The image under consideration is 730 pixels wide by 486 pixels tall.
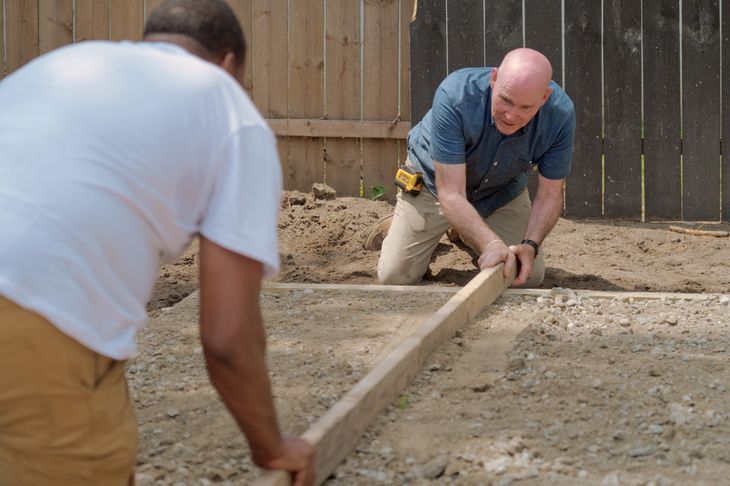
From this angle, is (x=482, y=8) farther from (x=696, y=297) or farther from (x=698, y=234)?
(x=696, y=297)

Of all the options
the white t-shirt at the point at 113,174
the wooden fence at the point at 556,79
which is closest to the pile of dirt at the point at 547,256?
the wooden fence at the point at 556,79

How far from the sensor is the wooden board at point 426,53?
24.7 ft

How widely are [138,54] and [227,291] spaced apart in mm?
503

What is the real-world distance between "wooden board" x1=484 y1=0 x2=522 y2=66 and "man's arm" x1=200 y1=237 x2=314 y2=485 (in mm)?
5758

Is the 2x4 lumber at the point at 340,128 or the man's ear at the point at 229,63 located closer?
the man's ear at the point at 229,63

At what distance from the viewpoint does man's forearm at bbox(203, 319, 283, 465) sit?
203cm

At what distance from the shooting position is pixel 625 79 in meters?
7.44

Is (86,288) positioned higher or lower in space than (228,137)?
lower

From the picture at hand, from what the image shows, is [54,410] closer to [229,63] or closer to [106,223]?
[106,223]

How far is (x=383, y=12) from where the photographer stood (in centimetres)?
762

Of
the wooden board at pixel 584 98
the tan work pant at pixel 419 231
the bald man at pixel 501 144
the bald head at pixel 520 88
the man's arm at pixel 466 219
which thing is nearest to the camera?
the bald head at pixel 520 88

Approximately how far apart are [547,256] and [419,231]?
3.37ft

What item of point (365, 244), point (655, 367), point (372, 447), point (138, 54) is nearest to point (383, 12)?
point (365, 244)

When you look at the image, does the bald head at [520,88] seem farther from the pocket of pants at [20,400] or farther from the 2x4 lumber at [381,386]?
the pocket of pants at [20,400]
